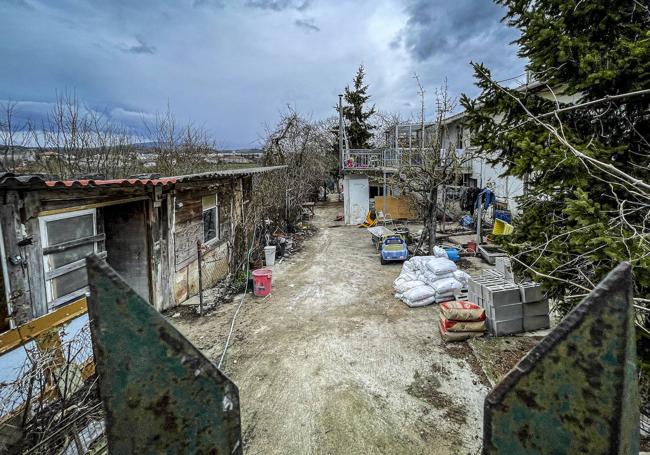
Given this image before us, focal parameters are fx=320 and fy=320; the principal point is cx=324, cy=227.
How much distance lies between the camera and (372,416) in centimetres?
418

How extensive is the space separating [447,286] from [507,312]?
1844 millimetres

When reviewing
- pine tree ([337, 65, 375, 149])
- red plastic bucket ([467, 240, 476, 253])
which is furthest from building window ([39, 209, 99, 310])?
pine tree ([337, 65, 375, 149])

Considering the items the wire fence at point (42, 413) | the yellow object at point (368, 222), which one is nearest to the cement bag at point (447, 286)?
the wire fence at point (42, 413)

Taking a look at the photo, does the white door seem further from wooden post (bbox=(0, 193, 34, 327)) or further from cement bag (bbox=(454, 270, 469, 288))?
wooden post (bbox=(0, 193, 34, 327))

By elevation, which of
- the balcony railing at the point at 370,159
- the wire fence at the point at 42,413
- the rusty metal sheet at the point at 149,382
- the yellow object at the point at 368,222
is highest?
the balcony railing at the point at 370,159

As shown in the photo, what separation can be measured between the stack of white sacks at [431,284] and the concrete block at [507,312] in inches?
70.7

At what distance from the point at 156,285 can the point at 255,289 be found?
244 centimetres

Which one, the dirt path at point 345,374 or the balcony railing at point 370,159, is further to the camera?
the balcony railing at point 370,159

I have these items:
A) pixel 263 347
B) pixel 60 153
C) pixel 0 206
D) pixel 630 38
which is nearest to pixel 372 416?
pixel 263 347

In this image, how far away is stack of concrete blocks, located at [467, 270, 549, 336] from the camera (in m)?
5.93

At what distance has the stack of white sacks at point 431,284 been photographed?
7.62m

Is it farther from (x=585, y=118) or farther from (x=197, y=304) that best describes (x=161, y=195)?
(x=585, y=118)

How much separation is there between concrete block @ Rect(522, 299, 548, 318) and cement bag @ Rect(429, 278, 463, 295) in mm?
1848

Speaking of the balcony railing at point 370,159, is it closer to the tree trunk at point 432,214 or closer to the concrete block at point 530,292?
the tree trunk at point 432,214
